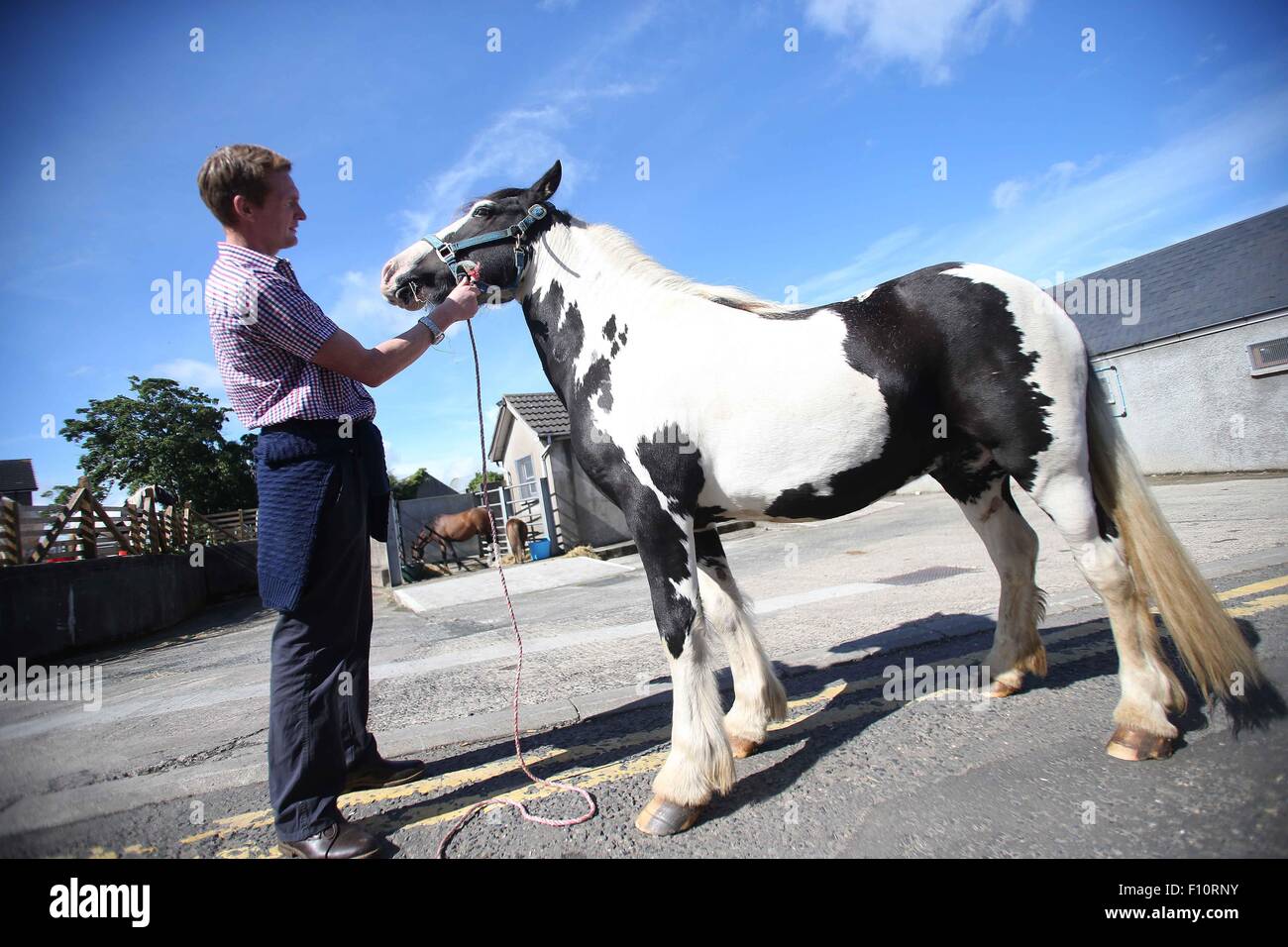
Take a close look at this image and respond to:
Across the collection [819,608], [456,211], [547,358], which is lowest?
[819,608]

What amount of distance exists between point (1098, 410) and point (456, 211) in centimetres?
299

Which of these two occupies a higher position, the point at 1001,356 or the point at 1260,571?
the point at 1001,356

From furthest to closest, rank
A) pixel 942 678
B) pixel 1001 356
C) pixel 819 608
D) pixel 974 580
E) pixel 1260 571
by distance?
1. pixel 974 580
2. pixel 819 608
3. pixel 1260 571
4. pixel 942 678
5. pixel 1001 356

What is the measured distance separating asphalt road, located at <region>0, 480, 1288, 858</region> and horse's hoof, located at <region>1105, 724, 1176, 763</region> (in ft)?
0.13

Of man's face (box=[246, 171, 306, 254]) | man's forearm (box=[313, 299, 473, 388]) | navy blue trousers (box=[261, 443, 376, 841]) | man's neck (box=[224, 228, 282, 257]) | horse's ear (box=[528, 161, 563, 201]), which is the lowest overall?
navy blue trousers (box=[261, 443, 376, 841])

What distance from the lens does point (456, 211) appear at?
9.87 ft

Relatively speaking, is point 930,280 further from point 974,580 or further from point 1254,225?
point 1254,225

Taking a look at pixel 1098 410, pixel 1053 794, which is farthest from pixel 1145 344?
pixel 1053 794

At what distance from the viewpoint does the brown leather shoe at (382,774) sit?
267cm

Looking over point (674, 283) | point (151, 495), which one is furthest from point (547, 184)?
point (151, 495)

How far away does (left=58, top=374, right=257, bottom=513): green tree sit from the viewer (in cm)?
3725
